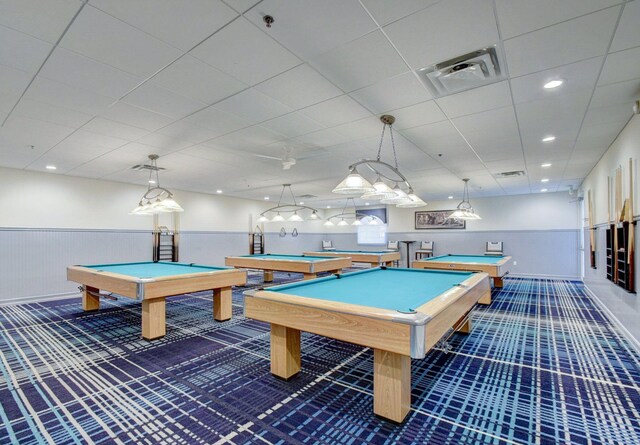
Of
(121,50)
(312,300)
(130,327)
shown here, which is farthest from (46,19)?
(130,327)

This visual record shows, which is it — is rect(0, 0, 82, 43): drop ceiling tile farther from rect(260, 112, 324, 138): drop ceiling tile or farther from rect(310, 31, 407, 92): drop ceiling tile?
rect(260, 112, 324, 138): drop ceiling tile

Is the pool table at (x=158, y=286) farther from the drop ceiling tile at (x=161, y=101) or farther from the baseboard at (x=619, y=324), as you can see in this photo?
the baseboard at (x=619, y=324)

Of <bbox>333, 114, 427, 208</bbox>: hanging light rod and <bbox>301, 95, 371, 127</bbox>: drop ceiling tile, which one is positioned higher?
<bbox>301, 95, 371, 127</bbox>: drop ceiling tile

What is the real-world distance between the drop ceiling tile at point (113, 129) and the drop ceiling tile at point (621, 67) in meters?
4.65

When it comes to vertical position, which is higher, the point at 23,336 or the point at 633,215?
the point at 633,215

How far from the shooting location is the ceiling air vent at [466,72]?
2.27 meters

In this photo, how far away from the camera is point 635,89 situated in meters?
2.77

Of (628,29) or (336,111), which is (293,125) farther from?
(628,29)

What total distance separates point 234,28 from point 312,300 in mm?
1928

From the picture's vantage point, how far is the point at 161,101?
2.98m

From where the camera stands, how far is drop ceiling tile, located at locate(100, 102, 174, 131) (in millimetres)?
3133

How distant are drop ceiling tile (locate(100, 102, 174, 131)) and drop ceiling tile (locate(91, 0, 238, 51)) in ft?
4.69

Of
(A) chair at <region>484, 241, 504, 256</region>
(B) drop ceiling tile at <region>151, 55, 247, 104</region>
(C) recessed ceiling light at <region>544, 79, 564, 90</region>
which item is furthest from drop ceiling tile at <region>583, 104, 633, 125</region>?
(A) chair at <region>484, 241, 504, 256</region>

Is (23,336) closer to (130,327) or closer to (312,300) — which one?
(130,327)
